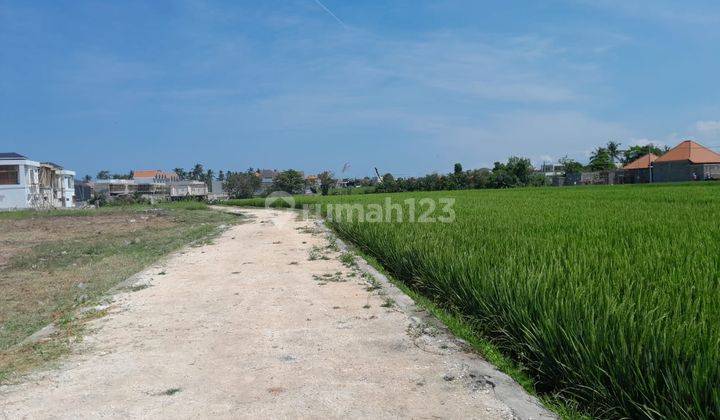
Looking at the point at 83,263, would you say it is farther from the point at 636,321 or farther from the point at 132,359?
the point at 636,321

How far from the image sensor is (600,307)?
2893mm

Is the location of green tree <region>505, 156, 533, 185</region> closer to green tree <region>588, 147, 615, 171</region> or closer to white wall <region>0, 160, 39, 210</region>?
green tree <region>588, 147, 615, 171</region>

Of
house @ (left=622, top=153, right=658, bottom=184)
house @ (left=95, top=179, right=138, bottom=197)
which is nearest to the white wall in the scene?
Result: house @ (left=95, top=179, right=138, bottom=197)

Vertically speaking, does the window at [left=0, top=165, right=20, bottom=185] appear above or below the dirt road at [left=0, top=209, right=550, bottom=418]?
above

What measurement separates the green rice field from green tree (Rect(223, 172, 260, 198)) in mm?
74369

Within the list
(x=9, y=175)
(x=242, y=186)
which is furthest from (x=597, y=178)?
(x=9, y=175)

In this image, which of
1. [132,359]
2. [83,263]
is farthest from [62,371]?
[83,263]

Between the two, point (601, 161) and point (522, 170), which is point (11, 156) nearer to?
point (522, 170)

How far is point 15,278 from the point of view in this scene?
778cm

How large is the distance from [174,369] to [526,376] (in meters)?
2.36

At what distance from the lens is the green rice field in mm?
2275

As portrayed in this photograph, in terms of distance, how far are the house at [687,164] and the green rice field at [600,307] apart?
55228mm

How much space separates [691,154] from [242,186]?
5983cm

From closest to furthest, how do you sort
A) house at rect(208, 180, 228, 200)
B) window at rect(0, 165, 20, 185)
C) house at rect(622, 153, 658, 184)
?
window at rect(0, 165, 20, 185) < house at rect(622, 153, 658, 184) < house at rect(208, 180, 228, 200)
